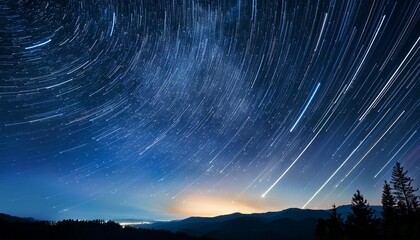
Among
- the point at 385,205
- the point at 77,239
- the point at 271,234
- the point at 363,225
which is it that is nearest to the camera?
the point at 363,225

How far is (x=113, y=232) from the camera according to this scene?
345 feet

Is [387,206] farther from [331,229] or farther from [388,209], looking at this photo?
[331,229]

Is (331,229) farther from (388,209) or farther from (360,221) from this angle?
(388,209)

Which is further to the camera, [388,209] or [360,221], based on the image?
[388,209]

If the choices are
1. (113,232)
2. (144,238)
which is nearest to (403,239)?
(144,238)

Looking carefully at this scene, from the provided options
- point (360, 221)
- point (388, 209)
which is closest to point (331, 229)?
point (360, 221)

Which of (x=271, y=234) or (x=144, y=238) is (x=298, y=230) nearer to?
(x=271, y=234)

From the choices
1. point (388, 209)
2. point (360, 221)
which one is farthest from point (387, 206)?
point (360, 221)

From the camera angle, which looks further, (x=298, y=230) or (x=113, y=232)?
(x=298, y=230)

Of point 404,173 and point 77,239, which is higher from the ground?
point 404,173

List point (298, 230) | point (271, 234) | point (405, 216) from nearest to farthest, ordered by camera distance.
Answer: point (405, 216) < point (271, 234) < point (298, 230)

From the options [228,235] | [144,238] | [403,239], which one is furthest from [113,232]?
[403,239]

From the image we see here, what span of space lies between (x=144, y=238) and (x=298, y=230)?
130776 millimetres

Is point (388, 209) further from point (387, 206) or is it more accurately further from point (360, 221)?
point (360, 221)
